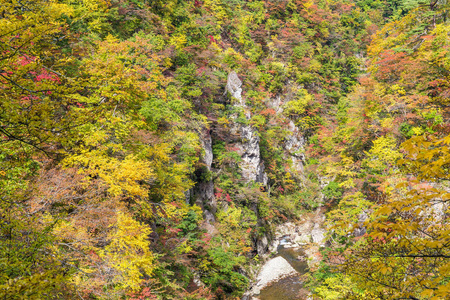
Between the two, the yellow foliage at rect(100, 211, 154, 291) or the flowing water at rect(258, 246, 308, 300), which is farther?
the flowing water at rect(258, 246, 308, 300)

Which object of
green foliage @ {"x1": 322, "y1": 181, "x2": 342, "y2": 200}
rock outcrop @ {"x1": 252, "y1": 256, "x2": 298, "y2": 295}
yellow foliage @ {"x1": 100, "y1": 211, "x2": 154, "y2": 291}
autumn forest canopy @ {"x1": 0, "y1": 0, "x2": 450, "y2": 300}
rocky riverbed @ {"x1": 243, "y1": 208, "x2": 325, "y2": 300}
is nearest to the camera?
autumn forest canopy @ {"x1": 0, "y1": 0, "x2": 450, "y2": 300}

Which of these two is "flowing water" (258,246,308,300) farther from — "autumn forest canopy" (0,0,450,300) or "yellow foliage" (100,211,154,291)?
"yellow foliage" (100,211,154,291)

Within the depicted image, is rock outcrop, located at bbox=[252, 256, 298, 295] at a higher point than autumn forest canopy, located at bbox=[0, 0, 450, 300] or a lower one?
lower

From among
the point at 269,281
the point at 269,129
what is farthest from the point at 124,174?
the point at 269,129

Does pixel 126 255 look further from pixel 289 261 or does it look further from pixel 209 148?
pixel 289 261

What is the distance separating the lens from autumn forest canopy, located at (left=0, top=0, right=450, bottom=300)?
9.79 feet

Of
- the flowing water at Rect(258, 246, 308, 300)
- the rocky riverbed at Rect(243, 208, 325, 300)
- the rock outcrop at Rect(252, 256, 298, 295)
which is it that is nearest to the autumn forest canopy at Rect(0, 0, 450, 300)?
the rock outcrop at Rect(252, 256, 298, 295)

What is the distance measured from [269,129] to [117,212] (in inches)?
887

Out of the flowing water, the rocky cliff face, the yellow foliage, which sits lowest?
the flowing water

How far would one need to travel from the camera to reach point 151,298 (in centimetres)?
745

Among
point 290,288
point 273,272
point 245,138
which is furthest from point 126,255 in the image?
point 245,138

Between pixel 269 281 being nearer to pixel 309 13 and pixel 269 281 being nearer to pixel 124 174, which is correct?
pixel 124 174

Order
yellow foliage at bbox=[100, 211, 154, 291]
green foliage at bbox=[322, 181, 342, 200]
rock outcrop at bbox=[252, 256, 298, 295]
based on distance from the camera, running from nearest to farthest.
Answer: yellow foliage at bbox=[100, 211, 154, 291] < rock outcrop at bbox=[252, 256, 298, 295] < green foliage at bbox=[322, 181, 342, 200]

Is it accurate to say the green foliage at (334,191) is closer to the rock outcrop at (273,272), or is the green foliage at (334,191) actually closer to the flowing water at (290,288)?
the flowing water at (290,288)
